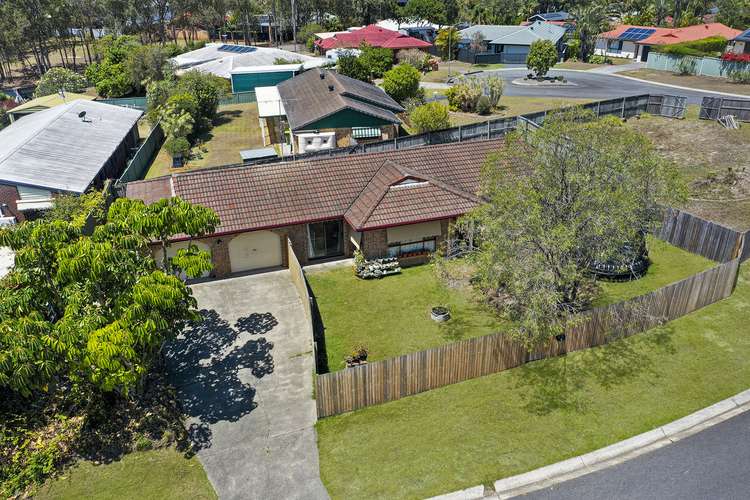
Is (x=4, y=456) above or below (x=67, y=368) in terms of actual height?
below

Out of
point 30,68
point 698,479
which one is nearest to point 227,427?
point 698,479

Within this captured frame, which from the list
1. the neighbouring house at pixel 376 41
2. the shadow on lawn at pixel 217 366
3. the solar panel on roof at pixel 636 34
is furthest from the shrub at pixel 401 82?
the solar panel on roof at pixel 636 34

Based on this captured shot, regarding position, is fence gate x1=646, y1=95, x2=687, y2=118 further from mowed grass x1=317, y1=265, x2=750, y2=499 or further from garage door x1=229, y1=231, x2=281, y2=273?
garage door x1=229, y1=231, x2=281, y2=273

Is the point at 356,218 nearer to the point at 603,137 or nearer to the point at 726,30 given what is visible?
the point at 603,137

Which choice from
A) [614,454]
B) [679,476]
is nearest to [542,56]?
[614,454]

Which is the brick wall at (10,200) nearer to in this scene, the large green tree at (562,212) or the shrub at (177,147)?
the shrub at (177,147)

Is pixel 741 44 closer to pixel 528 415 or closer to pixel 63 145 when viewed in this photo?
pixel 528 415
